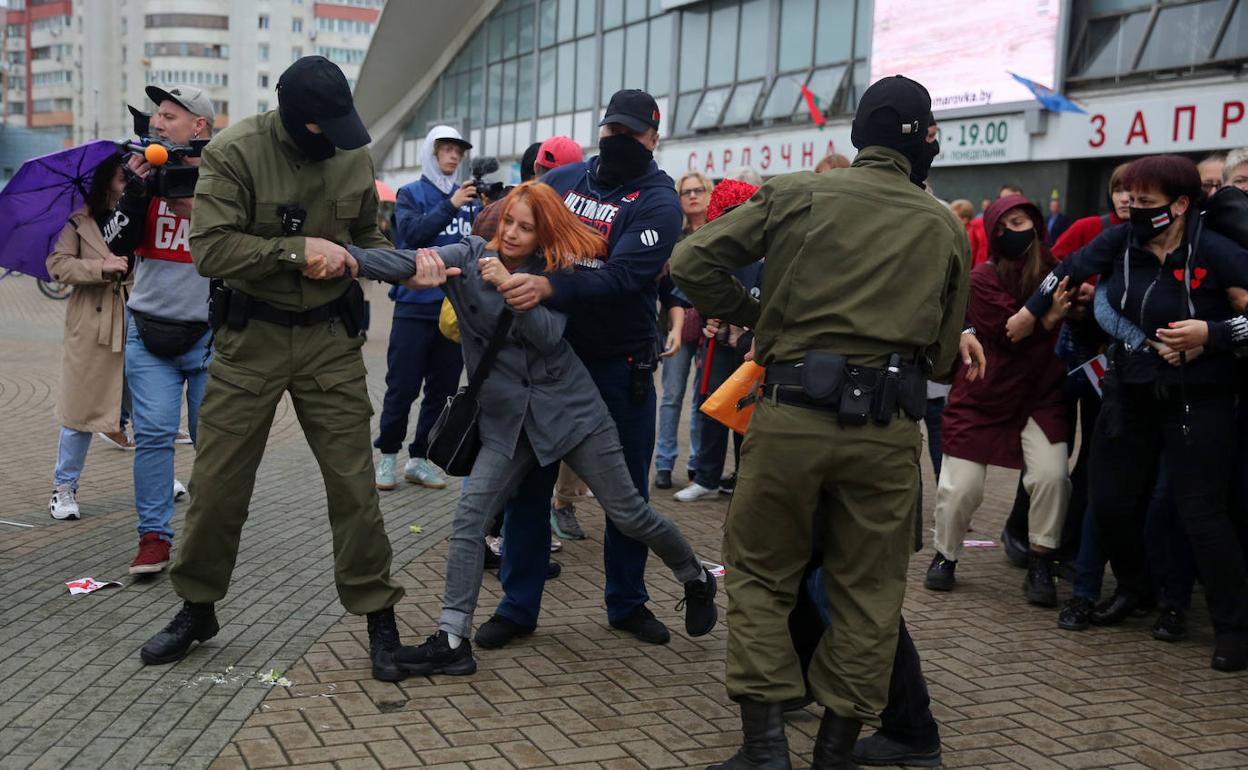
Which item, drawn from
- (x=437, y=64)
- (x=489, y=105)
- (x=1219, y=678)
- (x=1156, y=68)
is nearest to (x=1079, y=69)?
(x=1156, y=68)

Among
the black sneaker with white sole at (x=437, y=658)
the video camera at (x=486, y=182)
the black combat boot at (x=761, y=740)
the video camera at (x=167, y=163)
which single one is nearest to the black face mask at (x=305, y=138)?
the video camera at (x=167, y=163)

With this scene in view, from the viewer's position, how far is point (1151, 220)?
4.90m

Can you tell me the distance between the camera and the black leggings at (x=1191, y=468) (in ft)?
16.2

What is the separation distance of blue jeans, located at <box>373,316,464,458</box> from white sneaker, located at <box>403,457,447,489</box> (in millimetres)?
186

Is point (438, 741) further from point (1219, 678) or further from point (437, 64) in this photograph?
point (437, 64)

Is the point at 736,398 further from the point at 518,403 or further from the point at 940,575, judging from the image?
the point at 940,575

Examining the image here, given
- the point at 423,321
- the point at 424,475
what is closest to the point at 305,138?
the point at 423,321

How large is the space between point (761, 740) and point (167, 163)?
132 inches

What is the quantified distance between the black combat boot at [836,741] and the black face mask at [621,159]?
2160mm

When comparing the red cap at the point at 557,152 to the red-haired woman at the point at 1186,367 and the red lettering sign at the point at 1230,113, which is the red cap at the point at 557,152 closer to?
the red-haired woman at the point at 1186,367

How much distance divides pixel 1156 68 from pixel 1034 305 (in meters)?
13.8

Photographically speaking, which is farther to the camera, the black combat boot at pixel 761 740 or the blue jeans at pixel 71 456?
the blue jeans at pixel 71 456

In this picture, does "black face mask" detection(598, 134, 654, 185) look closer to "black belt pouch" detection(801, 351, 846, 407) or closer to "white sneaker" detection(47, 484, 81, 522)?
"black belt pouch" detection(801, 351, 846, 407)

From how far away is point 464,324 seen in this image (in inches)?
180
